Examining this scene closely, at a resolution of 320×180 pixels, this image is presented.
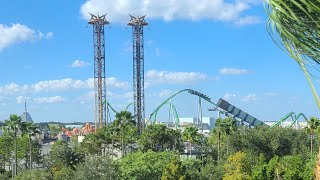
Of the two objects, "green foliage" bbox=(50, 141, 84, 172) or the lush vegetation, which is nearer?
the lush vegetation

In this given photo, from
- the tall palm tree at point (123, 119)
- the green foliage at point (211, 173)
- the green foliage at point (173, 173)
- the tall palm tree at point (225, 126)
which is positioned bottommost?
the green foliage at point (211, 173)

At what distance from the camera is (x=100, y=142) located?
231 feet

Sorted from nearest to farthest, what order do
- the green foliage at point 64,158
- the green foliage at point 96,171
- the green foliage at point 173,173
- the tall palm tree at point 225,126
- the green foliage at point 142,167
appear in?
the green foliage at point 173,173 → the green foliage at point 96,171 → the green foliage at point 142,167 → the green foliage at point 64,158 → the tall palm tree at point 225,126

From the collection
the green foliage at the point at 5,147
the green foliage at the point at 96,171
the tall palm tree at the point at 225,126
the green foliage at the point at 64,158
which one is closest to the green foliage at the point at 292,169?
the green foliage at the point at 96,171

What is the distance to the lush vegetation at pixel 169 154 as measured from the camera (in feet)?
138

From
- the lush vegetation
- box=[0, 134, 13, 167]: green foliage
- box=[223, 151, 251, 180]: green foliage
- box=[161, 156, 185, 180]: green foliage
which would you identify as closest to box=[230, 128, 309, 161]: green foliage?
the lush vegetation

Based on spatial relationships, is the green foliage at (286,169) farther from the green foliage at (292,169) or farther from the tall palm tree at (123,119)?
the tall palm tree at (123,119)

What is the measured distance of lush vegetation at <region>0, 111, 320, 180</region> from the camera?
4212cm

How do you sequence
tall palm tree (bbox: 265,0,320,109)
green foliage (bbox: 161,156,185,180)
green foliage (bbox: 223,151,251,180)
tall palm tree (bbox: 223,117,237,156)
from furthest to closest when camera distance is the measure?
tall palm tree (bbox: 223,117,237,156) → green foliage (bbox: 223,151,251,180) → green foliage (bbox: 161,156,185,180) → tall palm tree (bbox: 265,0,320,109)

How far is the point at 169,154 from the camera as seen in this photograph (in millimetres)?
50625

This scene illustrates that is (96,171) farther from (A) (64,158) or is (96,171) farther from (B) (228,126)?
(B) (228,126)

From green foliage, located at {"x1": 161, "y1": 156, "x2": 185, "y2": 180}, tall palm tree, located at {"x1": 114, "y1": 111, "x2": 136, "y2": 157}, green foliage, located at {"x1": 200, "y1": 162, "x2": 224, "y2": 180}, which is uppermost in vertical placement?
tall palm tree, located at {"x1": 114, "y1": 111, "x2": 136, "y2": 157}

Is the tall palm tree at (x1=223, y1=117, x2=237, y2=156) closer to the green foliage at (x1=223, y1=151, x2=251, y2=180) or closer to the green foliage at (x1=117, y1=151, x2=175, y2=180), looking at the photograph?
the green foliage at (x1=117, y1=151, x2=175, y2=180)

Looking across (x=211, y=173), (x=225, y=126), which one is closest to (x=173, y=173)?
(x=211, y=173)
